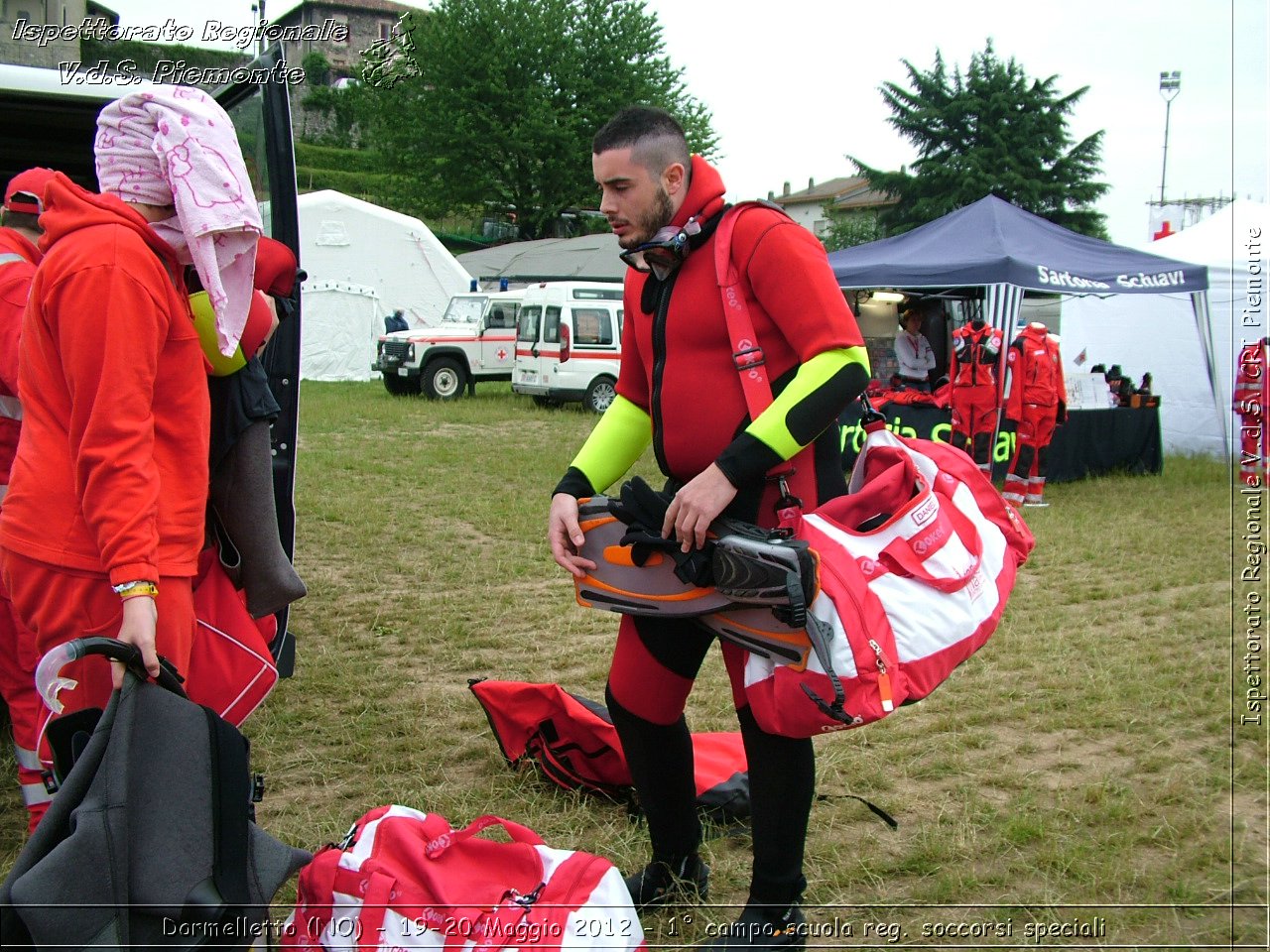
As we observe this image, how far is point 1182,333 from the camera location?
48.0ft

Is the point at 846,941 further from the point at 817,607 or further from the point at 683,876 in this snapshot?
the point at 817,607

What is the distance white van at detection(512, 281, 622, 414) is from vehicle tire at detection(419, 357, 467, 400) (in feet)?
5.71

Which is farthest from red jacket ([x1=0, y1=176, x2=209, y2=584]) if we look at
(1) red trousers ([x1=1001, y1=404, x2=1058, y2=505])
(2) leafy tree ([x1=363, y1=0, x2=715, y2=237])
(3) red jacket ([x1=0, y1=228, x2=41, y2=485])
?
(2) leafy tree ([x1=363, y1=0, x2=715, y2=237])

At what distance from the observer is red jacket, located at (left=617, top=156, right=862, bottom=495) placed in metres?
2.10

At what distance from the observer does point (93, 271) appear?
6.71ft

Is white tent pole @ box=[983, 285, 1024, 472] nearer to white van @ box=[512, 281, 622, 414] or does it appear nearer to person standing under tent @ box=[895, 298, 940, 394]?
person standing under tent @ box=[895, 298, 940, 394]

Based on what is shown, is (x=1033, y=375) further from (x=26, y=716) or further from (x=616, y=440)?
(x=26, y=716)

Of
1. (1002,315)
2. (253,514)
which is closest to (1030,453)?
(1002,315)

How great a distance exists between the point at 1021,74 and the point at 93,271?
1584 inches

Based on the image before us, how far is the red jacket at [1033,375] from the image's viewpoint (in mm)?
10039

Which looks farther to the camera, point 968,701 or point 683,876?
point 968,701

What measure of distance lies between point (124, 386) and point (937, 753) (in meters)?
3.03

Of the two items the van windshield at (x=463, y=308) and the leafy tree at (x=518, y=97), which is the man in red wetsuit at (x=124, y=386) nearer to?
the van windshield at (x=463, y=308)

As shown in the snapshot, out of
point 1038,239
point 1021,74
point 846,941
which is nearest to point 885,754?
point 846,941
